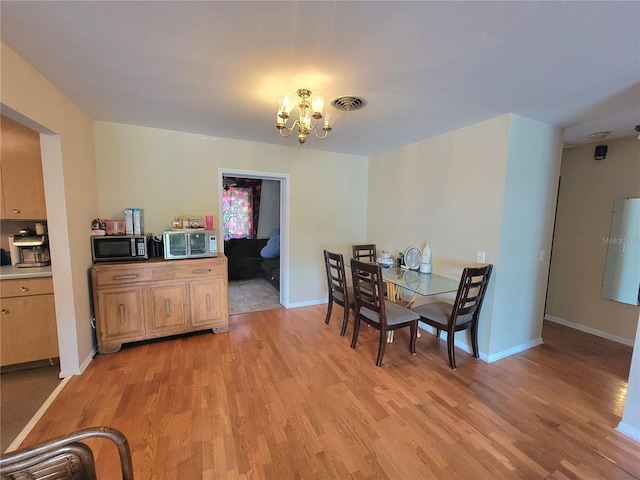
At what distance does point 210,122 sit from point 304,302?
9.00 feet

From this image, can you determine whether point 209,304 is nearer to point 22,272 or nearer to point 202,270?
point 202,270

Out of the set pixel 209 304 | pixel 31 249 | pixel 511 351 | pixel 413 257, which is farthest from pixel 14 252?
pixel 511 351

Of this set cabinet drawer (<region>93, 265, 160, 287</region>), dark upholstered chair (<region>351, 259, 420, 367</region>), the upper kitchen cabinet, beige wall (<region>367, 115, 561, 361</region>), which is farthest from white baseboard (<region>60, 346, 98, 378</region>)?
beige wall (<region>367, 115, 561, 361</region>)

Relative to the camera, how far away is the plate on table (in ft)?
10.9

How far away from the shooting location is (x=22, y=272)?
7.52 feet

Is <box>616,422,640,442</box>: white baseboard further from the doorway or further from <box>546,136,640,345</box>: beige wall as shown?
the doorway

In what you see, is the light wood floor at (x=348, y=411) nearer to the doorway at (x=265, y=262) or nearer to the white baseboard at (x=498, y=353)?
the white baseboard at (x=498, y=353)

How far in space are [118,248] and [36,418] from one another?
1483mm

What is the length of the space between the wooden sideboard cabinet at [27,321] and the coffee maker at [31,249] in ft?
1.03

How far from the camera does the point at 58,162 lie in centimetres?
209

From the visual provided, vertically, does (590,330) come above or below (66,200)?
below

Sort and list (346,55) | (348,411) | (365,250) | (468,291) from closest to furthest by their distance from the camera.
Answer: (346,55) < (348,411) < (468,291) < (365,250)

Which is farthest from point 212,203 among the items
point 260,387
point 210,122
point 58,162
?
point 260,387

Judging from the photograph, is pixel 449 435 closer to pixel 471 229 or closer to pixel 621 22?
pixel 471 229
